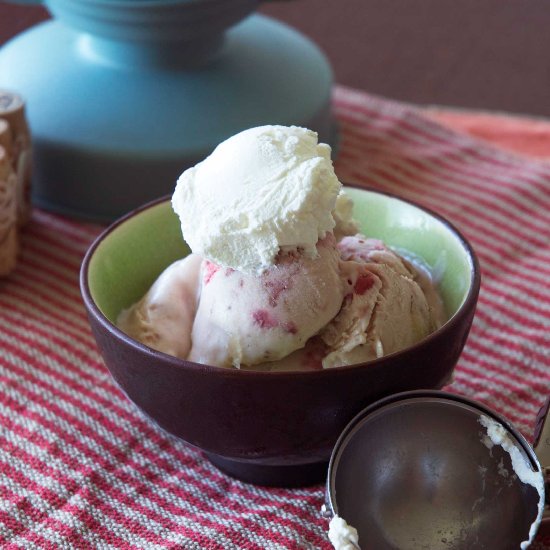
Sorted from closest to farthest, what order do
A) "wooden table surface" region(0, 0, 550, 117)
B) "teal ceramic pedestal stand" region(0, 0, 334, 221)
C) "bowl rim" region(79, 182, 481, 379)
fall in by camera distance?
"bowl rim" region(79, 182, 481, 379)
"teal ceramic pedestal stand" region(0, 0, 334, 221)
"wooden table surface" region(0, 0, 550, 117)

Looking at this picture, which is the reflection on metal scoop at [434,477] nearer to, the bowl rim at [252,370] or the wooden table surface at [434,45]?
the bowl rim at [252,370]

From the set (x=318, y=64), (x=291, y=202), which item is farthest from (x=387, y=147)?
(x=291, y=202)

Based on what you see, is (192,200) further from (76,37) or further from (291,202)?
(76,37)

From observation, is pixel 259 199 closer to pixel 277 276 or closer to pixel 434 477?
pixel 277 276

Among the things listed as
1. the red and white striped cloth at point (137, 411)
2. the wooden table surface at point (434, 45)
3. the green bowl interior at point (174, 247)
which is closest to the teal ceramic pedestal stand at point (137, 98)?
the red and white striped cloth at point (137, 411)

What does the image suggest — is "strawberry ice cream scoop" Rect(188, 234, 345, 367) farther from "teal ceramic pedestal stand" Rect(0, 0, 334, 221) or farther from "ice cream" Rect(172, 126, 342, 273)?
"teal ceramic pedestal stand" Rect(0, 0, 334, 221)

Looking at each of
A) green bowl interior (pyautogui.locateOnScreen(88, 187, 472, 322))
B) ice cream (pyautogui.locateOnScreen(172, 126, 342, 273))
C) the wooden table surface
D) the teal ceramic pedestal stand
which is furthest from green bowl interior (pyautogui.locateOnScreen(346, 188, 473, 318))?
the wooden table surface

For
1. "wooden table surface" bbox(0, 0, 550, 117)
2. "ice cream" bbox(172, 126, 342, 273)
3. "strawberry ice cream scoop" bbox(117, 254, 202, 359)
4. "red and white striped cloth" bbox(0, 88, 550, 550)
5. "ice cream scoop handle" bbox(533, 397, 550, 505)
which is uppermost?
"ice cream" bbox(172, 126, 342, 273)

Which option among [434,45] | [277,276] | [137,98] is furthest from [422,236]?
[434,45]
